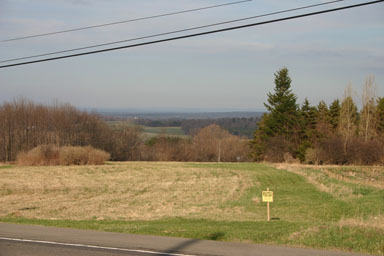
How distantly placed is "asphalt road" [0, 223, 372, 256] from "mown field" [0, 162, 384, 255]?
84 cm

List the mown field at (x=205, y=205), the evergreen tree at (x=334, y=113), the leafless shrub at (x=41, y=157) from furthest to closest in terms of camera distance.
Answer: the evergreen tree at (x=334, y=113) → the leafless shrub at (x=41, y=157) → the mown field at (x=205, y=205)

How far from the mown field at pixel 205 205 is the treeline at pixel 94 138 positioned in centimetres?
3038

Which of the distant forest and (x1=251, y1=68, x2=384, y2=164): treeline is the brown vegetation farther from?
(x1=251, y1=68, x2=384, y2=164): treeline

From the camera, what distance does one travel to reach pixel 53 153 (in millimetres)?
49906

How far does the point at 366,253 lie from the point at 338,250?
0.62 metres

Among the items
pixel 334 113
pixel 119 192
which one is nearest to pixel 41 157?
pixel 119 192

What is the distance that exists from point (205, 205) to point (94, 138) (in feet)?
199

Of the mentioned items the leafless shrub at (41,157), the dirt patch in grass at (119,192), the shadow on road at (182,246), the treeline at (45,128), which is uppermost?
the treeline at (45,128)

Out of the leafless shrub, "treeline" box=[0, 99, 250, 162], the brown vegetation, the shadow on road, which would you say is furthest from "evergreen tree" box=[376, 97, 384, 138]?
the shadow on road

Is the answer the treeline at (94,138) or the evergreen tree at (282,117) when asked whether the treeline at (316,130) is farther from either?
the treeline at (94,138)

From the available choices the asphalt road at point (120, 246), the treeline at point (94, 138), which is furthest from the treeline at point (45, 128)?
the asphalt road at point (120, 246)

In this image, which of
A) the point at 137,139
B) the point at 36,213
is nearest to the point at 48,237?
the point at 36,213

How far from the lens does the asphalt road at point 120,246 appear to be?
9.49 meters

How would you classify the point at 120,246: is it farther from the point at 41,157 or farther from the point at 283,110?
the point at 283,110
